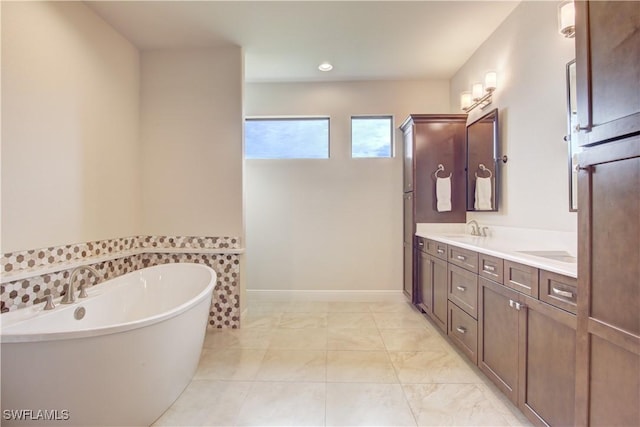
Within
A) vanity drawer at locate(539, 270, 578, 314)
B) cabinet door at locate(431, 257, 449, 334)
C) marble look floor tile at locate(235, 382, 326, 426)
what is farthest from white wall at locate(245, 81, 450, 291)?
vanity drawer at locate(539, 270, 578, 314)

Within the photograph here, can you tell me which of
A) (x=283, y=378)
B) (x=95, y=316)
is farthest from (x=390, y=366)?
(x=95, y=316)

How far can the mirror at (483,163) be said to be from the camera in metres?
2.71

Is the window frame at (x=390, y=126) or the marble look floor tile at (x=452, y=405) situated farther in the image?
the window frame at (x=390, y=126)

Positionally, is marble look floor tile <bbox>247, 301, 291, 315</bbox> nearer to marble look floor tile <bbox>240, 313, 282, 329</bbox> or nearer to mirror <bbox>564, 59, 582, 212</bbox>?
marble look floor tile <bbox>240, 313, 282, 329</bbox>

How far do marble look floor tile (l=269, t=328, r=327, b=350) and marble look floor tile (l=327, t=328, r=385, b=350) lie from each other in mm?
73

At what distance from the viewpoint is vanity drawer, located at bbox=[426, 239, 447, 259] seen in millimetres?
2572

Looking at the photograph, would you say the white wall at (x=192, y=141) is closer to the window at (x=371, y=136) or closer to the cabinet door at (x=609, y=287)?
the window at (x=371, y=136)

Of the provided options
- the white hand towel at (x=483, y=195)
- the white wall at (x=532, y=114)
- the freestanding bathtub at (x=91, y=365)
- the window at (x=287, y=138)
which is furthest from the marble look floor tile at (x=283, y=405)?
the window at (x=287, y=138)

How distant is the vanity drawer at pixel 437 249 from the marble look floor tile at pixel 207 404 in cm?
191

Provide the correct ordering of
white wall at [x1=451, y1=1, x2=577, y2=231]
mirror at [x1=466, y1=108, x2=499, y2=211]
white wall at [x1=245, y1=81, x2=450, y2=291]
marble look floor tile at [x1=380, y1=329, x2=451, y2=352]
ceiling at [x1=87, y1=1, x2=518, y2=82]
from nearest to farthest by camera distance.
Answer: white wall at [x1=451, y1=1, x2=577, y2=231], ceiling at [x1=87, y1=1, x2=518, y2=82], marble look floor tile at [x1=380, y1=329, x2=451, y2=352], mirror at [x1=466, y1=108, x2=499, y2=211], white wall at [x1=245, y1=81, x2=450, y2=291]

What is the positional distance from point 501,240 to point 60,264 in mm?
3501

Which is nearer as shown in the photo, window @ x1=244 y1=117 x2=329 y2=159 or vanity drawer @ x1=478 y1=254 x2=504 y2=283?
vanity drawer @ x1=478 y1=254 x2=504 y2=283

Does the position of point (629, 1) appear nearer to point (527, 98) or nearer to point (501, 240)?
point (527, 98)

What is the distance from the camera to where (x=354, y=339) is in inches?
105
